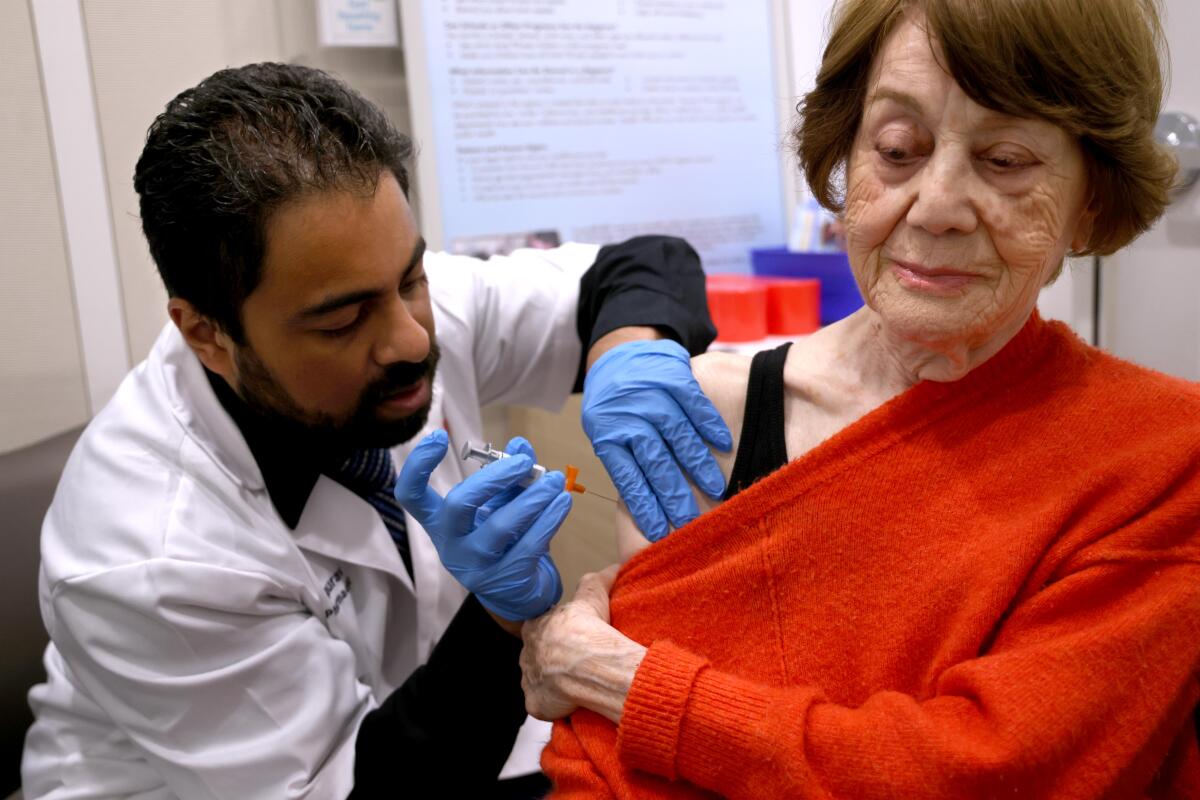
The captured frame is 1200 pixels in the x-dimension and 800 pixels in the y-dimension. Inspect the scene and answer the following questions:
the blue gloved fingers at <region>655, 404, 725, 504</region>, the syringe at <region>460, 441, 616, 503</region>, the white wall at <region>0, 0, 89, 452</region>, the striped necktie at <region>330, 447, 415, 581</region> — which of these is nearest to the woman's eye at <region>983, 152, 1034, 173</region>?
the blue gloved fingers at <region>655, 404, 725, 504</region>

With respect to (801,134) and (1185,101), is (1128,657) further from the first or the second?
(1185,101)

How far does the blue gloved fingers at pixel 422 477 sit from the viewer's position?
1.08 metres

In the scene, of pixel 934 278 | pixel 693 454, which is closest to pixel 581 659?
pixel 693 454

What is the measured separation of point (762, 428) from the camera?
1071 millimetres

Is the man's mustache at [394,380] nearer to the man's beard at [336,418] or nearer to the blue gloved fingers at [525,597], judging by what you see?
the man's beard at [336,418]

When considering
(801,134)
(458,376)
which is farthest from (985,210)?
(458,376)

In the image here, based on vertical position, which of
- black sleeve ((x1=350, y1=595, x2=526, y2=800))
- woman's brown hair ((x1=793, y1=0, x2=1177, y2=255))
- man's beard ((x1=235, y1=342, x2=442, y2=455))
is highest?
woman's brown hair ((x1=793, y1=0, x2=1177, y2=255))

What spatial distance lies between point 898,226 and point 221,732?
1.04m

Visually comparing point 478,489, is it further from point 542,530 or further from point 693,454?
point 693,454

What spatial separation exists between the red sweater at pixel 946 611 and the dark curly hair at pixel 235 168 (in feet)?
2.14

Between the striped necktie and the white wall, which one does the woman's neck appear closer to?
the striped necktie

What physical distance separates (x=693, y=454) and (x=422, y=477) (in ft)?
1.05

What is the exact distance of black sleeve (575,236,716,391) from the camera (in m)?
1.56

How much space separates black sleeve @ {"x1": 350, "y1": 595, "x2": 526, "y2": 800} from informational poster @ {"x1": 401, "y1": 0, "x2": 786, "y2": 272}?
1.42 meters
